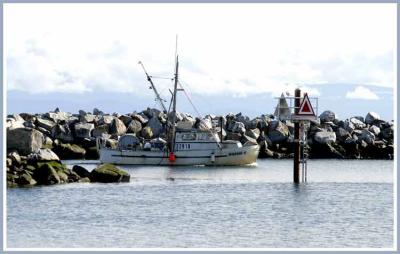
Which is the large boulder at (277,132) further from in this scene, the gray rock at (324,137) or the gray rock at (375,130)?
the gray rock at (375,130)

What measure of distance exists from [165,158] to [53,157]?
19607mm

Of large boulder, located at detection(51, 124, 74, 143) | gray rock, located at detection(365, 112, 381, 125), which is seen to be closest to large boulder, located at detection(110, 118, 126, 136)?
large boulder, located at detection(51, 124, 74, 143)

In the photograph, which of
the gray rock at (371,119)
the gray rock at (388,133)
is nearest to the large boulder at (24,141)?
the gray rock at (388,133)

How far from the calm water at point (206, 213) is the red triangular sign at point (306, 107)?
379 centimetres

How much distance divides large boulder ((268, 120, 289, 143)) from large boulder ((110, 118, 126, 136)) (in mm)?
12358

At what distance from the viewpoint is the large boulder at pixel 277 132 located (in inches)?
3327

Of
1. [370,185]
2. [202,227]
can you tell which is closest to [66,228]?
[202,227]

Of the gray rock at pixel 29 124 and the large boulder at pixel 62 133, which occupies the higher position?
the gray rock at pixel 29 124

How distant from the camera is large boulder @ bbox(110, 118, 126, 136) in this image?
84688mm

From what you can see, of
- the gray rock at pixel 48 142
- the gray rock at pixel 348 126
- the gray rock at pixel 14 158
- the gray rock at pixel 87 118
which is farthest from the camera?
the gray rock at pixel 87 118

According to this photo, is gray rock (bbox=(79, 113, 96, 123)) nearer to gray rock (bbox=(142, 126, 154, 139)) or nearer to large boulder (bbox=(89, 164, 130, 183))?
gray rock (bbox=(142, 126, 154, 139))

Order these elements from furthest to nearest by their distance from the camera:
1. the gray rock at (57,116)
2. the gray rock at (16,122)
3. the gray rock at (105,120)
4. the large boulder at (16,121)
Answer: the gray rock at (57,116) < the gray rock at (105,120) < the gray rock at (16,122) < the large boulder at (16,121)

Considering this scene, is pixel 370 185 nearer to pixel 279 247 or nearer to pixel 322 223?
pixel 322 223

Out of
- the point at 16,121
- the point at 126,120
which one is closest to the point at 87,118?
the point at 126,120
